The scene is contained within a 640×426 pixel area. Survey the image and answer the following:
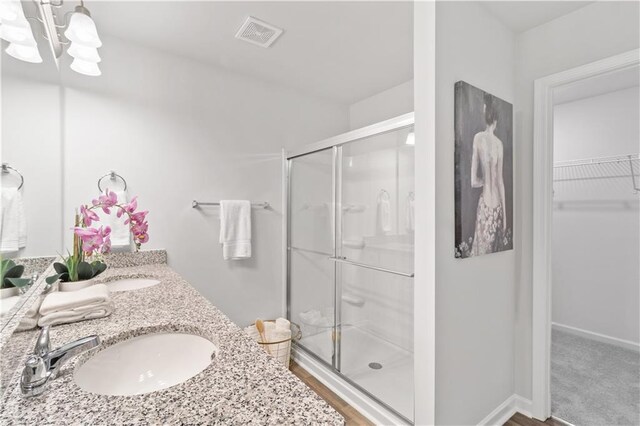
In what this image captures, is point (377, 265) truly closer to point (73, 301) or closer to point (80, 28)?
point (73, 301)

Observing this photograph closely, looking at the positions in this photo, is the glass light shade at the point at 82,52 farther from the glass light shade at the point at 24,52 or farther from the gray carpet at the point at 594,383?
the gray carpet at the point at 594,383

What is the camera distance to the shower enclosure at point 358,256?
185 centimetres

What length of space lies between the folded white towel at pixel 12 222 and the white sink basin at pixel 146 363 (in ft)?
1.11

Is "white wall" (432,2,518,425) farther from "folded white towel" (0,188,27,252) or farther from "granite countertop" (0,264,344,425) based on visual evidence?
"folded white towel" (0,188,27,252)

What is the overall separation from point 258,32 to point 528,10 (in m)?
1.58

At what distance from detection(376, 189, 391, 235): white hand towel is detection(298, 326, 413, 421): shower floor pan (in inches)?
34.4

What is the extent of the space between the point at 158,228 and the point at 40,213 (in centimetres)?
117

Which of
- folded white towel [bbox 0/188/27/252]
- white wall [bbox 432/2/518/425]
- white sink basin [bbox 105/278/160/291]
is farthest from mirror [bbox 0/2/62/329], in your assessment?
white wall [bbox 432/2/518/425]

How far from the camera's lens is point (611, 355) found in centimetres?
253

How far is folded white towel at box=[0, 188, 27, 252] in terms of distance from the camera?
664 millimetres

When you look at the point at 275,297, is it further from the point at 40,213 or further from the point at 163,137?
the point at 40,213

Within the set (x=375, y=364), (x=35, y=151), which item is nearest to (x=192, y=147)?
(x=35, y=151)

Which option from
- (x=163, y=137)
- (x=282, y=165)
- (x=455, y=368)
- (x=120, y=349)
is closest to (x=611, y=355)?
(x=455, y=368)

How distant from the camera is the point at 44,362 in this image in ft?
2.00
